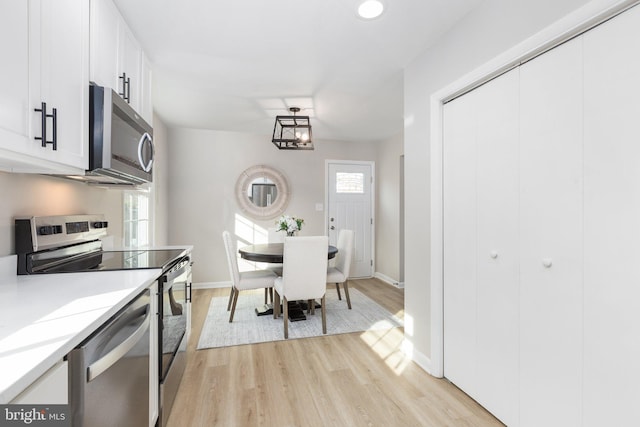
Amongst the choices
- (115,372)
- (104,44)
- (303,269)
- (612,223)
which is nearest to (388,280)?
(303,269)

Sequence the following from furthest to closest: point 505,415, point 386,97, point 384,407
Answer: point 386,97 → point 384,407 → point 505,415

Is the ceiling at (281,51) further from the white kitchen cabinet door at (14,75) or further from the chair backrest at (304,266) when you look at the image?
the chair backrest at (304,266)

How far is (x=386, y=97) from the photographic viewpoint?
3285 millimetres

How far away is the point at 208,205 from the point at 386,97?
3.02 metres

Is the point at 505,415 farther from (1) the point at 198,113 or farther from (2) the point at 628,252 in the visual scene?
(1) the point at 198,113

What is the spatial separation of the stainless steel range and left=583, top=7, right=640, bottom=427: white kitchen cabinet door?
6.20 feet

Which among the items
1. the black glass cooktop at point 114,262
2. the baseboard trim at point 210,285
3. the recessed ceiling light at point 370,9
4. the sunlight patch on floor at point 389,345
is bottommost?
the sunlight patch on floor at point 389,345

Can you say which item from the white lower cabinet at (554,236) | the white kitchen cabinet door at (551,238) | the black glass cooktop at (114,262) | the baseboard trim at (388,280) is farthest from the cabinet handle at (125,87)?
the baseboard trim at (388,280)

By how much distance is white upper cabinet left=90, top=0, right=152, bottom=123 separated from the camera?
5.08 ft

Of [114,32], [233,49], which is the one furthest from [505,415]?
[114,32]

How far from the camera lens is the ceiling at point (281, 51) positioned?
6.02 ft

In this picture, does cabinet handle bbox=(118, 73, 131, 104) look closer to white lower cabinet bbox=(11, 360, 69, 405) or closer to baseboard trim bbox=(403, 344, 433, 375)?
white lower cabinet bbox=(11, 360, 69, 405)

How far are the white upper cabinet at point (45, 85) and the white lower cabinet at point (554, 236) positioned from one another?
213cm

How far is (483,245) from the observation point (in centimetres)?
185
